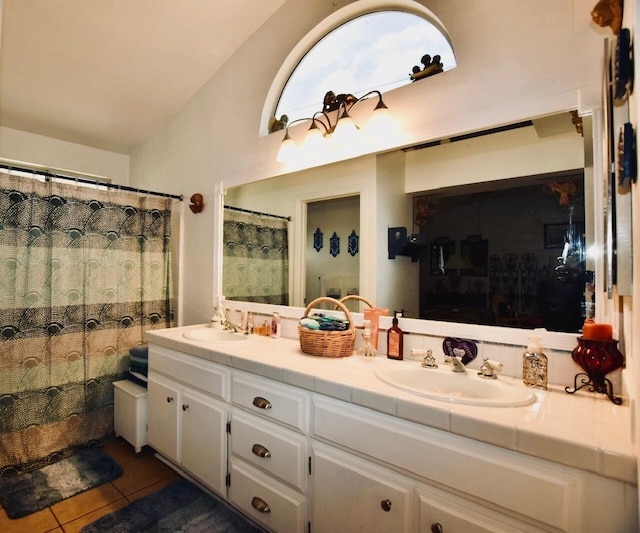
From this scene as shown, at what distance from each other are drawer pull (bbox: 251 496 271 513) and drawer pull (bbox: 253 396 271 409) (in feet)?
1.30

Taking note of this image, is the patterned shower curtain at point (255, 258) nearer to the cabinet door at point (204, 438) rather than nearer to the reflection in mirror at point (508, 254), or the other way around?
the cabinet door at point (204, 438)

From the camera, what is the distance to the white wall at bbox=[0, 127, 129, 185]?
111 inches

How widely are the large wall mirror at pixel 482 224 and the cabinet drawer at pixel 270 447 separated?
741 mm

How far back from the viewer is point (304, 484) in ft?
4.36

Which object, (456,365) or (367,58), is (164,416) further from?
(367,58)

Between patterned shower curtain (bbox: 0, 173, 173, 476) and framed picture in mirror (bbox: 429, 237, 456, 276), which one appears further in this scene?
patterned shower curtain (bbox: 0, 173, 173, 476)

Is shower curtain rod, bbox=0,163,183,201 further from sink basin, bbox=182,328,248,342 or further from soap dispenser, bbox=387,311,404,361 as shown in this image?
soap dispenser, bbox=387,311,404,361

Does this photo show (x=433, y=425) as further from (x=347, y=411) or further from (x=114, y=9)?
(x=114, y=9)

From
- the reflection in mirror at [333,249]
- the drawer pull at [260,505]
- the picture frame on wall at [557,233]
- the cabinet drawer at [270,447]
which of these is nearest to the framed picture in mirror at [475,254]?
the picture frame on wall at [557,233]

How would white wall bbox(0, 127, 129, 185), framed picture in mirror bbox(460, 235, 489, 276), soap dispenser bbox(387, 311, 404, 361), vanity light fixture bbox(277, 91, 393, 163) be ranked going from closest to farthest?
framed picture in mirror bbox(460, 235, 489, 276) < soap dispenser bbox(387, 311, 404, 361) < vanity light fixture bbox(277, 91, 393, 163) < white wall bbox(0, 127, 129, 185)

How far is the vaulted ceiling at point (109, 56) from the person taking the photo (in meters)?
2.06

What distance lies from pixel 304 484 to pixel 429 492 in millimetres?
511

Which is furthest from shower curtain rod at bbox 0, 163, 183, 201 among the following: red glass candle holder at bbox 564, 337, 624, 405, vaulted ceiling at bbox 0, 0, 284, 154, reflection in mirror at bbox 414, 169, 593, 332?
red glass candle holder at bbox 564, 337, 624, 405

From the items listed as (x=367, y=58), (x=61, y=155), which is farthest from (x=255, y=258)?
(x=61, y=155)
